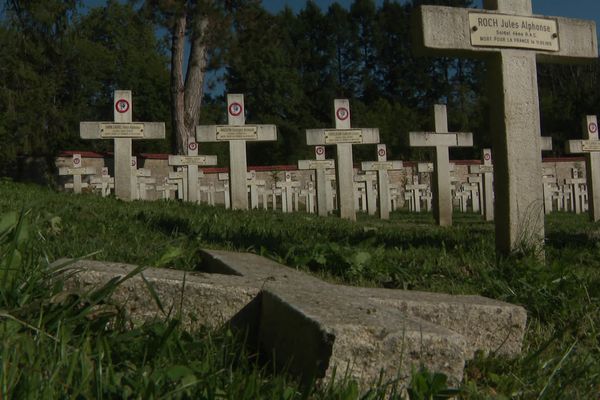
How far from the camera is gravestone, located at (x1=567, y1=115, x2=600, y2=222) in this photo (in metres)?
14.1

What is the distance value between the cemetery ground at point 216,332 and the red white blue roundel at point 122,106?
284 inches

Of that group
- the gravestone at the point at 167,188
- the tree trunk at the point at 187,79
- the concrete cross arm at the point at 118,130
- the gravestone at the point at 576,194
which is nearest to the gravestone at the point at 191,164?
the tree trunk at the point at 187,79

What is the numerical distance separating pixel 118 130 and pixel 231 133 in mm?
1898

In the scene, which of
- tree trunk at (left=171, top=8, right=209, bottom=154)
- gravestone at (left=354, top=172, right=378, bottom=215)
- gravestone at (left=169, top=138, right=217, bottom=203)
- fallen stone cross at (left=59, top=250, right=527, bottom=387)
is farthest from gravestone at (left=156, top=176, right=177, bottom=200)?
fallen stone cross at (left=59, top=250, right=527, bottom=387)

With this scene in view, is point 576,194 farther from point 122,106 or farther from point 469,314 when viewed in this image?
point 469,314

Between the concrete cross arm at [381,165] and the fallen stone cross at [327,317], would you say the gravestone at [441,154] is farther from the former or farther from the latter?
the fallen stone cross at [327,317]

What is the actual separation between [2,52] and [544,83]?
3556 cm

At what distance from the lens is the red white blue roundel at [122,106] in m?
12.0

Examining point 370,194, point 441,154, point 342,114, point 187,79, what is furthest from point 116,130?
point 370,194

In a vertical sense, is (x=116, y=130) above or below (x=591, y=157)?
above

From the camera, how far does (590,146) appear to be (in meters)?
14.6

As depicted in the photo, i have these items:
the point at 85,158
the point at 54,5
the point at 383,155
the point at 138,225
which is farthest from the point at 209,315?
the point at 85,158

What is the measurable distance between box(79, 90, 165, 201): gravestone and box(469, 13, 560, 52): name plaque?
301 inches

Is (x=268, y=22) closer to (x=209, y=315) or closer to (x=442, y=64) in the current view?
(x=209, y=315)
